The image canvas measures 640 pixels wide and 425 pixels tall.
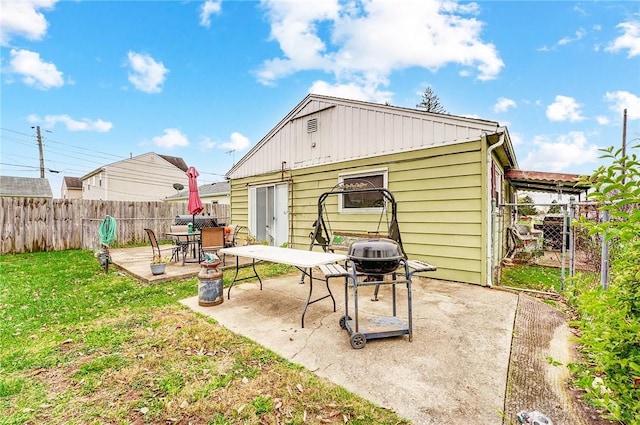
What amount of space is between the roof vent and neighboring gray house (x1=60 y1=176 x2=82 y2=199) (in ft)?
105

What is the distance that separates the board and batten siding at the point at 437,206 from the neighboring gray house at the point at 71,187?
3320cm

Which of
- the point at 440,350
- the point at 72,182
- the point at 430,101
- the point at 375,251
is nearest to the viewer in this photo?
the point at 440,350

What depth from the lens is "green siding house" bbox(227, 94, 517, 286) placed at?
4.71 metres

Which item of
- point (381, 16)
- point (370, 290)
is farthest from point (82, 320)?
point (381, 16)

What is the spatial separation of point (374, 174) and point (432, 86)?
78.6ft

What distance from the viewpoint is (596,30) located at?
20.0 feet

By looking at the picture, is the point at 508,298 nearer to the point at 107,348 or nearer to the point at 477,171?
the point at 477,171

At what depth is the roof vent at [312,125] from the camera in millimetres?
6922

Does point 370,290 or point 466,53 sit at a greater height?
point 466,53

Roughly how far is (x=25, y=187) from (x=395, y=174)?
2728 centimetres

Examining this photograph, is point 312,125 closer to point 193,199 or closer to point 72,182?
point 193,199

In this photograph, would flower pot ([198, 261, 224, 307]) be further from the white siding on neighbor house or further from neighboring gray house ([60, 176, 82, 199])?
neighboring gray house ([60, 176, 82, 199])

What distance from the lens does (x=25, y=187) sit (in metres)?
20.6

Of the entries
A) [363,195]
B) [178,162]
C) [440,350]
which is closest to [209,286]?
[440,350]
